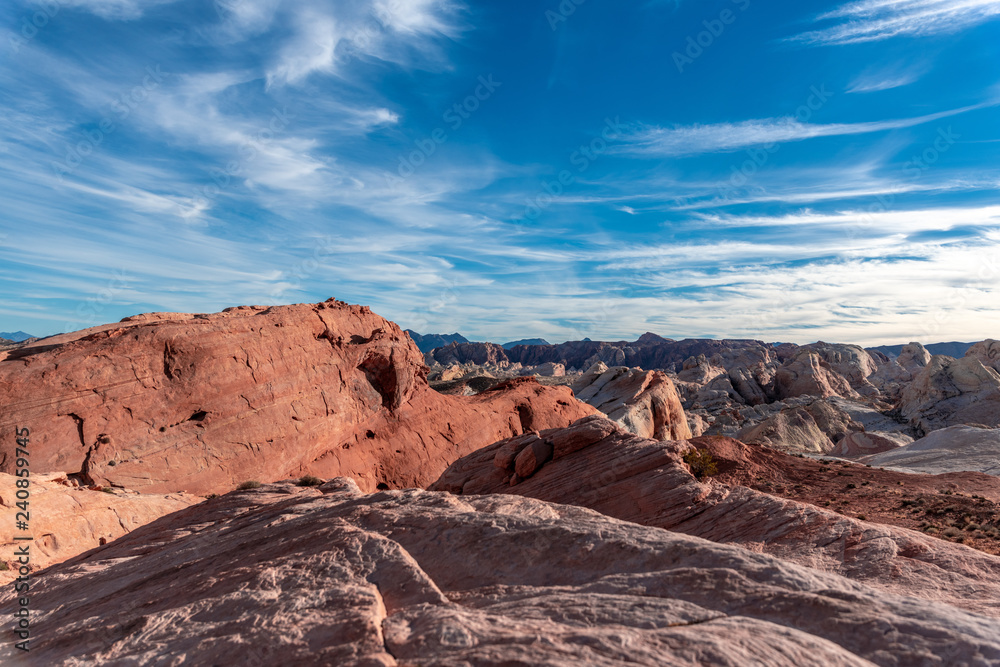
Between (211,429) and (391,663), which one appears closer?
(391,663)

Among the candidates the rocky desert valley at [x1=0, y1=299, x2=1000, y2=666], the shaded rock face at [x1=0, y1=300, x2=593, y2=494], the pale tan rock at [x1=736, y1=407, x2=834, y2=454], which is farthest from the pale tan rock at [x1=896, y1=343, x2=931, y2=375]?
the shaded rock face at [x1=0, y1=300, x2=593, y2=494]

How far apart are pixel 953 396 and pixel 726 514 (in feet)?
212

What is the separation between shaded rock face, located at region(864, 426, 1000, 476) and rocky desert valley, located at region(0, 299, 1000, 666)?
0.89ft

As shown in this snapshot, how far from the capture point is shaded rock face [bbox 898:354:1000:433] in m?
57.3

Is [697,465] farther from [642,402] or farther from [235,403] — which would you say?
[642,402]

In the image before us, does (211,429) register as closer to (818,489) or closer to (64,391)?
(64,391)

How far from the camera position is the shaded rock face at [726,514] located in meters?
10.3

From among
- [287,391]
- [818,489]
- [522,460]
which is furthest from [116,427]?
[818,489]

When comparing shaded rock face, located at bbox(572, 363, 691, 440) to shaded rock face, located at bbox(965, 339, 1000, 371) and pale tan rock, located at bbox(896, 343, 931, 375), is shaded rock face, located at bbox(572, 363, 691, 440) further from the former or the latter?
pale tan rock, located at bbox(896, 343, 931, 375)

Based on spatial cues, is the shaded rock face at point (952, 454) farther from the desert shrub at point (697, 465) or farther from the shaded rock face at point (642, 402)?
the desert shrub at point (697, 465)

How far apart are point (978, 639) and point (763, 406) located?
7382 cm

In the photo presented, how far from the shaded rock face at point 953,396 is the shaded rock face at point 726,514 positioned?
5799 centimetres

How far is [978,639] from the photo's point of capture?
5602 mm

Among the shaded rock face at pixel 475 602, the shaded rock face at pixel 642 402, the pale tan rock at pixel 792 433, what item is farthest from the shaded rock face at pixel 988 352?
the shaded rock face at pixel 475 602
